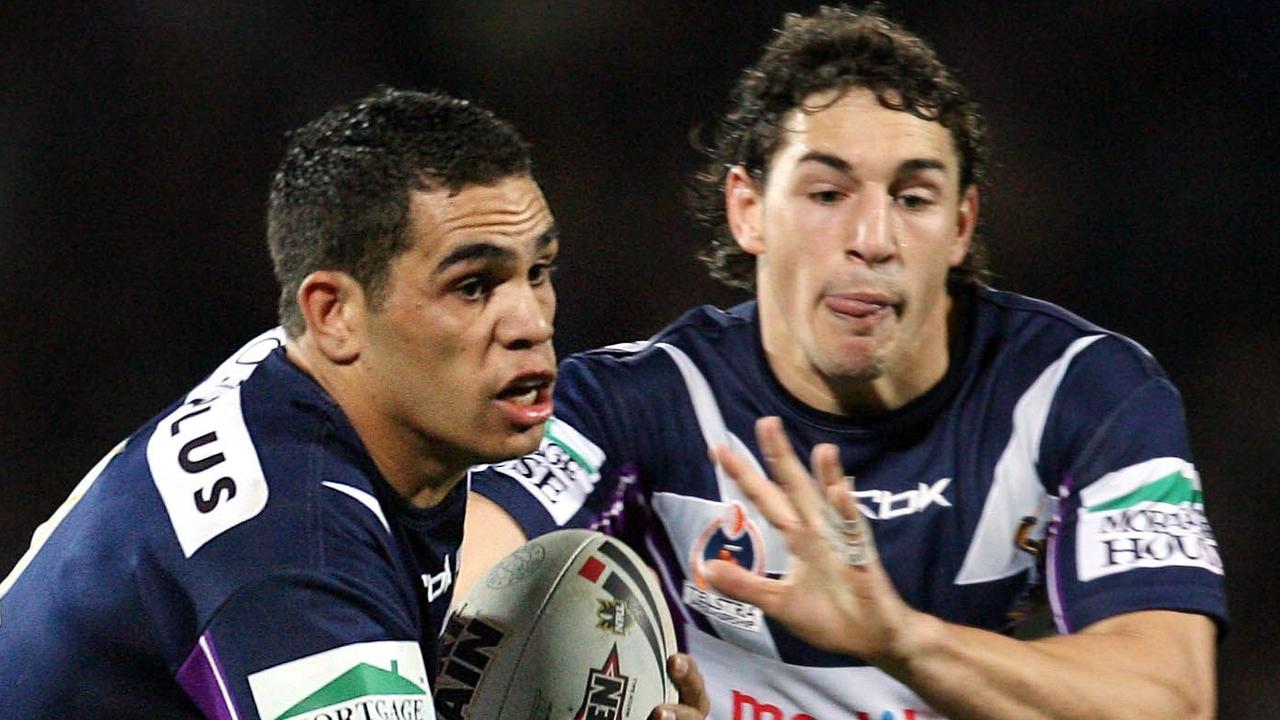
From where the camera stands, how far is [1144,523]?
107 inches

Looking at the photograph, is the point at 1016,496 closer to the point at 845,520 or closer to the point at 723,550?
the point at 723,550

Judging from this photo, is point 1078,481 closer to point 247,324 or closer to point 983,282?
point 983,282

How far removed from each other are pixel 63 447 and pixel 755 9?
9.08 feet

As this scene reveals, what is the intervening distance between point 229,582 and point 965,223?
69.2 inches

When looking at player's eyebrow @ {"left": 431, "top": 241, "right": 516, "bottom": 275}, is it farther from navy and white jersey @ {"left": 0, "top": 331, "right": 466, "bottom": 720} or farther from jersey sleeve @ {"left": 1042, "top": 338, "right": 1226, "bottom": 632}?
jersey sleeve @ {"left": 1042, "top": 338, "right": 1226, "bottom": 632}

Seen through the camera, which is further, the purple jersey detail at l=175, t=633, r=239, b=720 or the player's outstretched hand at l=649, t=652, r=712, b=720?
the player's outstretched hand at l=649, t=652, r=712, b=720

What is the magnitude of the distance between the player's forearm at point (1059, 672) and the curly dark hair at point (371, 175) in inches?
36.4

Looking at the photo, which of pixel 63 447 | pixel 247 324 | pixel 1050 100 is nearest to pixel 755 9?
pixel 1050 100

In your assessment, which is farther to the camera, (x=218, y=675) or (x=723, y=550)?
(x=723, y=550)

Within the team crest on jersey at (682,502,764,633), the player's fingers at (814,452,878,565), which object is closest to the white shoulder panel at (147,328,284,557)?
the player's fingers at (814,452,878,565)

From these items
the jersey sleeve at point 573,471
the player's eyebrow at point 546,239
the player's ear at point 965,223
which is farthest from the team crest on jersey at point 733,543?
the player's eyebrow at point 546,239

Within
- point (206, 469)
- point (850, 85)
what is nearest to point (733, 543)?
point (850, 85)

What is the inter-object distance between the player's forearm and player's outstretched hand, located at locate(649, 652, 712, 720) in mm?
415

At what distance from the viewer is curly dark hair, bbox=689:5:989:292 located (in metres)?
3.12
